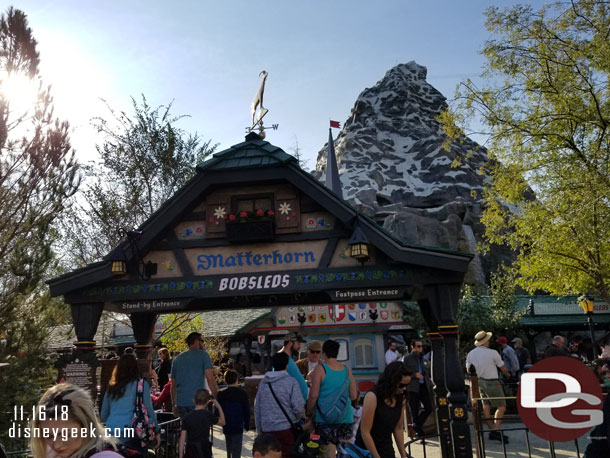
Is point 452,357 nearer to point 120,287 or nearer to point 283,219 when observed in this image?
point 283,219

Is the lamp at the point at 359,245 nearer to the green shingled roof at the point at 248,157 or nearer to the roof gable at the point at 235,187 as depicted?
the roof gable at the point at 235,187

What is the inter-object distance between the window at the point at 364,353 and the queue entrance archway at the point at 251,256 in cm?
1426

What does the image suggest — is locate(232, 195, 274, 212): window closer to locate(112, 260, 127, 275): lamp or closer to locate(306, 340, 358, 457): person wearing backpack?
locate(112, 260, 127, 275): lamp

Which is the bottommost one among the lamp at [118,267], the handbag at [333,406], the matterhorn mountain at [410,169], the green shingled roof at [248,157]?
the handbag at [333,406]

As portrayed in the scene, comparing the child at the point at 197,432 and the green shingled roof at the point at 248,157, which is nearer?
the child at the point at 197,432

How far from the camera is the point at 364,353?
23.8 metres

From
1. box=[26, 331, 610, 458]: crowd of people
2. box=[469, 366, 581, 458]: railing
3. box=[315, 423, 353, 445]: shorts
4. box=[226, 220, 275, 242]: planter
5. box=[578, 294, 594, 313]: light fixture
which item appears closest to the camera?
box=[26, 331, 610, 458]: crowd of people

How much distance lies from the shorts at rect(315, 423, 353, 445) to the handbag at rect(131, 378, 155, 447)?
6.44 ft

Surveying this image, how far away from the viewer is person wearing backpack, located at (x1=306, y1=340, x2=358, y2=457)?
20.0 ft

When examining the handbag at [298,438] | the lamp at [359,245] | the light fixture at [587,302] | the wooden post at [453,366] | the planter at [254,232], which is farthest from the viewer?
the light fixture at [587,302]

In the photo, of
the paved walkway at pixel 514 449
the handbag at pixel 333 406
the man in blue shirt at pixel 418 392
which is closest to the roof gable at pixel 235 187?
the handbag at pixel 333 406

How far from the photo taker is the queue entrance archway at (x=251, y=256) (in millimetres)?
8742

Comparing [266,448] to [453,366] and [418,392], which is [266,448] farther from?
[418,392]

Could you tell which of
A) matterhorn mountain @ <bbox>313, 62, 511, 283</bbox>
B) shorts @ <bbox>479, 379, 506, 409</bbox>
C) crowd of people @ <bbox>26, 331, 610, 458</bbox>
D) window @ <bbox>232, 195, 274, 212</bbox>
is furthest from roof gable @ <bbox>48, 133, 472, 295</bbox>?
matterhorn mountain @ <bbox>313, 62, 511, 283</bbox>
